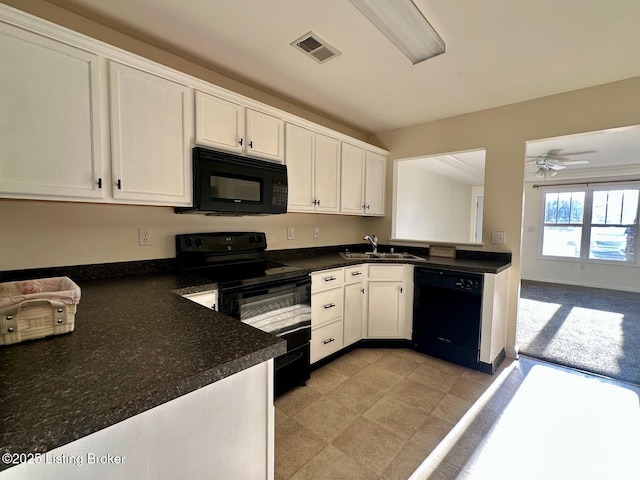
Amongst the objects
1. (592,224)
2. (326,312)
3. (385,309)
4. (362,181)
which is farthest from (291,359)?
(592,224)

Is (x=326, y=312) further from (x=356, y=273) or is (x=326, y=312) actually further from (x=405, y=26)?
(x=405, y=26)

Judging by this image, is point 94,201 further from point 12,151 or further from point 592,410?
point 592,410

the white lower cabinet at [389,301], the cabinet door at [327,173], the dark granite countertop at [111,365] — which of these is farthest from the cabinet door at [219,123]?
the white lower cabinet at [389,301]

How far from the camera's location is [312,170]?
274 centimetres

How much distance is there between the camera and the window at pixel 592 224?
5.56 m

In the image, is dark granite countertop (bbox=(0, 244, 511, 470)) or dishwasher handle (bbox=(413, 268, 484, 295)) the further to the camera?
dishwasher handle (bbox=(413, 268, 484, 295))

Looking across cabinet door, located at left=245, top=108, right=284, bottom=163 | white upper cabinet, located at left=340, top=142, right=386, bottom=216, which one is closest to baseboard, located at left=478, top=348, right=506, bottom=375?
white upper cabinet, located at left=340, top=142, right=386, bottom=216

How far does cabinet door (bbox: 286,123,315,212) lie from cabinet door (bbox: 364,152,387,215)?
885 mm

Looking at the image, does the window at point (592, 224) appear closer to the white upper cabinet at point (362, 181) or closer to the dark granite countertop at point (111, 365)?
the white upper cabinet at point (362, 181)

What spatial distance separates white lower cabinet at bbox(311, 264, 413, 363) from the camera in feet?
8.75

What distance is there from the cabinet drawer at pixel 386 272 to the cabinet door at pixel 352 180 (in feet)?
2.34

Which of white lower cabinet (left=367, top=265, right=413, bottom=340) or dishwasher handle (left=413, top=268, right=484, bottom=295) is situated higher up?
dishwasher handle (left=413, top=268, right=484, bottom=295)

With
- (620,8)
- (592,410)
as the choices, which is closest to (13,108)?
(620,8)

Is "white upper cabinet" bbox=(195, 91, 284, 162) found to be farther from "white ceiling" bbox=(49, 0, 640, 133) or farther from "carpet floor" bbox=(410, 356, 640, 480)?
"carpet floor" bbox=(410, 356, 640, 480)
